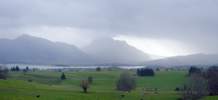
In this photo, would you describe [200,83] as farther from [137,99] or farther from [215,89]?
[137,99]

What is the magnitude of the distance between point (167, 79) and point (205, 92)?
6746cm

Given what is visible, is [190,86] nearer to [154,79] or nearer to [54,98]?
[54,98]

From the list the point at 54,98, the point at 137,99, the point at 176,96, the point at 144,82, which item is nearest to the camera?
the point at 54,98

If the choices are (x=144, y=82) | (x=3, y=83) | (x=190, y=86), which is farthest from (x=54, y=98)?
(x=144, y=82)

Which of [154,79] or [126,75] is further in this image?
[154,79]

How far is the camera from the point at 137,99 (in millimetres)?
96875

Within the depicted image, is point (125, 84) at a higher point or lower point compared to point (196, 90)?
higher

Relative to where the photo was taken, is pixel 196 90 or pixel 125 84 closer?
pixel 196 90

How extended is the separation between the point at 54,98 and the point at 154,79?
4044 inches

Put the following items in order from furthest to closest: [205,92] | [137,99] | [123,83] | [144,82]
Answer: [144,82] → [123,83] → [205,92] → [137,99]

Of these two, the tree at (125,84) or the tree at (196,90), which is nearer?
the tree at (196,90)

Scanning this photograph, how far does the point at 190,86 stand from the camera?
119 metres

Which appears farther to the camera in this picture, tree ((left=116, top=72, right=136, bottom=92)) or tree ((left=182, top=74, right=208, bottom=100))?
tree ((left=116, top=72, right=136, bottom=92))

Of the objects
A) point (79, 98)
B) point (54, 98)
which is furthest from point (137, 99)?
point (54, 98)
